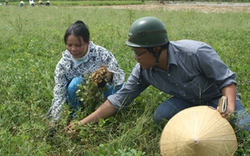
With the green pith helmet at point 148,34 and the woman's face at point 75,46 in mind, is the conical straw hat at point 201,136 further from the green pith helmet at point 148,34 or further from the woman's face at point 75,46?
the woman's face at point 75,46

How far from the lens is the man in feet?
9.69

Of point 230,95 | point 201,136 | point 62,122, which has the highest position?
point 230,95

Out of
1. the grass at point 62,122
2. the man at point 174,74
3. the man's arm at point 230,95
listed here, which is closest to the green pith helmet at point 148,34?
the man at point 174,74

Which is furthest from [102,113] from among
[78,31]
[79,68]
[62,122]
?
[78,31]

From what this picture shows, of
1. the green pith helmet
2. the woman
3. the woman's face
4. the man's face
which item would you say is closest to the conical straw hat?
the man's face

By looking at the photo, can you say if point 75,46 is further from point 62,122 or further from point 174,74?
point 174,74

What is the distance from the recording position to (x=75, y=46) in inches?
142

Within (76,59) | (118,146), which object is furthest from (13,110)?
(118,146)

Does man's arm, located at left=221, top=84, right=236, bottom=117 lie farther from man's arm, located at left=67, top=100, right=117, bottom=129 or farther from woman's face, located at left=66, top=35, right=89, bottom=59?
woman's face, located at left=66, top=35, right=89, bottom=59

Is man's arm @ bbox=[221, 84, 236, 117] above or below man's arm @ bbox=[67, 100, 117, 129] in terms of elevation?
above

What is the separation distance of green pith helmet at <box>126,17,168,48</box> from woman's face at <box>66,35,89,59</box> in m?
0.77

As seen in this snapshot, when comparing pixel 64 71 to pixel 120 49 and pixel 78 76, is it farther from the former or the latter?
pixel 120 49

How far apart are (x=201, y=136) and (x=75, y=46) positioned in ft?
5.07

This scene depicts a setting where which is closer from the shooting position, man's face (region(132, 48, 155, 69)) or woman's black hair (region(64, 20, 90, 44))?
man's face (region(132, 48, 155, 69))
